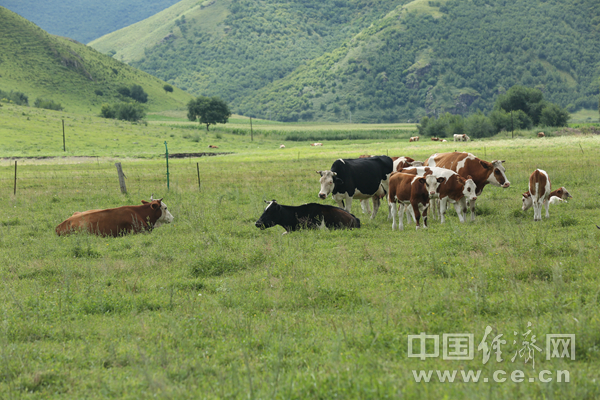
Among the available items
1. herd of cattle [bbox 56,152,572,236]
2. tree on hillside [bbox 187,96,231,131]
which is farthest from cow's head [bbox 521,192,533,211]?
tree on hillside [bbox 187,96,231,131]

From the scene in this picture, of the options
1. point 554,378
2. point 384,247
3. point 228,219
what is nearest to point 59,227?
point 228,219

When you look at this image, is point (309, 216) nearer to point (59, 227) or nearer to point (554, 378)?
point (59, 227)

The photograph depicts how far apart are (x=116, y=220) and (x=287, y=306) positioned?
811 centimetres

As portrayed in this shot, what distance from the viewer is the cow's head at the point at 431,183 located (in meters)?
13.2

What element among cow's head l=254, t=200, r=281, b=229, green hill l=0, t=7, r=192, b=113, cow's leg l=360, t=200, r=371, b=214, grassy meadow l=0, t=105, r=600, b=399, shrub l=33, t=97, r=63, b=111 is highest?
→ green hill l=0, t=7, r=192, b=113

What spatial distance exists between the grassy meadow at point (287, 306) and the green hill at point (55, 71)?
128 metres

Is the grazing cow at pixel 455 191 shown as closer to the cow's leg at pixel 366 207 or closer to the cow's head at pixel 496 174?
the cow's head at pixel 496 174

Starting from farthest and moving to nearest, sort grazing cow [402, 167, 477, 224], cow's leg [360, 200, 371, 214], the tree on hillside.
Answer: the tree on hillside
cow's leg [360, 200, 371, 214]
grazing cow [402, 167, 477, 224]

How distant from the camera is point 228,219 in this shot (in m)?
Answer: 15.4

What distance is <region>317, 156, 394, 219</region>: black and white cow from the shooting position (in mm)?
15359

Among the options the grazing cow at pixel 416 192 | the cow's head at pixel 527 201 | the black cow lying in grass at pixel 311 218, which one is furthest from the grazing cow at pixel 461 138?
the black cow lying in grass at pixel 311 218

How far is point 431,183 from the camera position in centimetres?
1342

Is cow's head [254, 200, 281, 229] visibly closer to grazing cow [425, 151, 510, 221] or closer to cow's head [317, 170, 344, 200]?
cow's head [317, 170, 344, 200]

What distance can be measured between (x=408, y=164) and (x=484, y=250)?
8144 mm
